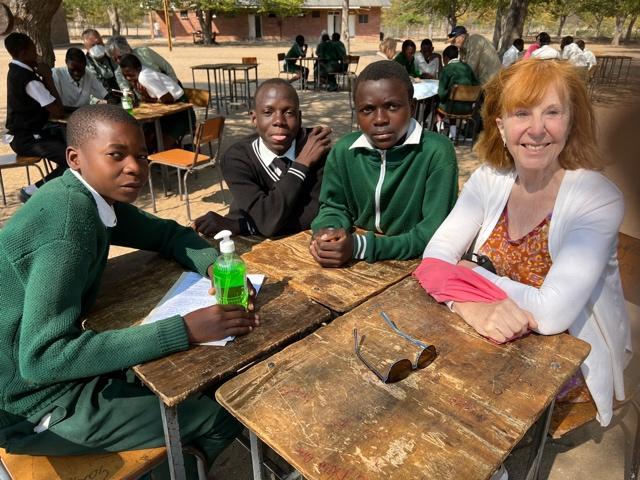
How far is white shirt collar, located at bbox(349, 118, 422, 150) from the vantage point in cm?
212

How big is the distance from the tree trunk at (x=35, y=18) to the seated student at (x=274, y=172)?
496 cm

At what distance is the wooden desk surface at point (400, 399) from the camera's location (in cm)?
100

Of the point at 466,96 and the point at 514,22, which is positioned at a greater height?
the point at 514,22

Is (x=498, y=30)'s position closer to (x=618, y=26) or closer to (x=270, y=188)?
(x=270, y=188)

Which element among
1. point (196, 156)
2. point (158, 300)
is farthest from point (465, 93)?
point (158, 300)

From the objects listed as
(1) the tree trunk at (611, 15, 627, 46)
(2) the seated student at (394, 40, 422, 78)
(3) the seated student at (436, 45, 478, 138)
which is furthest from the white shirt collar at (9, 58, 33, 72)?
(1) the tree trunk at (611, 15, 627, 46)

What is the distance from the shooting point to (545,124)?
161cm

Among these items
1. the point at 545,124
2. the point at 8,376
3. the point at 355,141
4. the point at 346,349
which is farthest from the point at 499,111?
the point at 8,376

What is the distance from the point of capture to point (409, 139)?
2.13 metres

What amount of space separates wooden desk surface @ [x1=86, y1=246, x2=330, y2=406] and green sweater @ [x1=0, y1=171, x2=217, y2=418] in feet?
0.26

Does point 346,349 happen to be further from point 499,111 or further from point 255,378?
point 499,111

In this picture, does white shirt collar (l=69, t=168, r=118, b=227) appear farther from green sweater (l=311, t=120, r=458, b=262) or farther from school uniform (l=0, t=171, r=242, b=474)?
green sweater (l=311, t=120, r=458, b=262)

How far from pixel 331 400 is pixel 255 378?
0.71 feet

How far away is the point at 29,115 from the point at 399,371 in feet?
17.6
